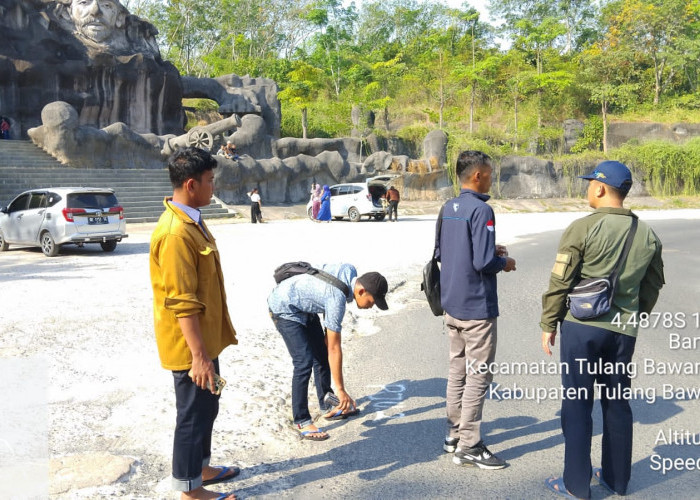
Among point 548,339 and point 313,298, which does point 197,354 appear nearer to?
point 313,298

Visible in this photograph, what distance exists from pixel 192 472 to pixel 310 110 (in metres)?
42.7

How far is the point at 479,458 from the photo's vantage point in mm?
3793

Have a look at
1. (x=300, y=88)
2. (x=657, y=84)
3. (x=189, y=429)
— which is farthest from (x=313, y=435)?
(x=657, y=84)

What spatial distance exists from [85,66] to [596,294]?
32003 millimetres

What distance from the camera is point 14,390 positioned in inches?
200

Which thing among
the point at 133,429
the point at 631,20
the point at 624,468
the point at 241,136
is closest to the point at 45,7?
the point at 241,136

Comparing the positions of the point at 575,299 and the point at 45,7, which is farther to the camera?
the point at 45,7

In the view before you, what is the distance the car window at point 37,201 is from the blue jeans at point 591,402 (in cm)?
1343

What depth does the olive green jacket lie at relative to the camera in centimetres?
326

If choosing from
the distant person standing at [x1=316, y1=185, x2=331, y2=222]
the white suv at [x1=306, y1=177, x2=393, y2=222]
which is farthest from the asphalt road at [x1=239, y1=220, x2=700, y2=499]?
the white suv at [x1=306, y1=177, x2=393, y2=222]

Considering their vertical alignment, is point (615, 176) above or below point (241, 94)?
below

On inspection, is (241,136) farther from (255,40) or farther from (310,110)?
(255,40)

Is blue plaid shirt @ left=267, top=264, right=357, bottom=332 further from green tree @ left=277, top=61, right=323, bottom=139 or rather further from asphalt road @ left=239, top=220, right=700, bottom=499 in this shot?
green tree @ left=277, top=61, right=323, bottom=139

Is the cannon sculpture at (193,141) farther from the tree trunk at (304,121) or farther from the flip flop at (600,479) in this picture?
the flip flop at (600,479)
